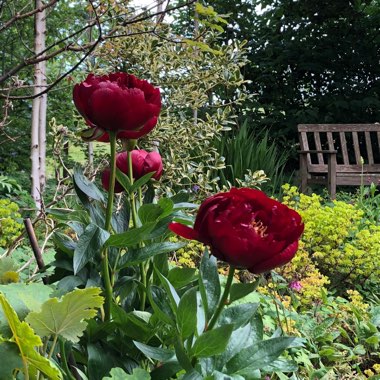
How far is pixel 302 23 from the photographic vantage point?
339 inches

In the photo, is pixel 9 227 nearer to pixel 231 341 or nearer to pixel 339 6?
pixel 231 341

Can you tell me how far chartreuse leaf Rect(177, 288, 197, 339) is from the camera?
66cm

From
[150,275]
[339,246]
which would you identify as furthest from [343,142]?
[150,275]

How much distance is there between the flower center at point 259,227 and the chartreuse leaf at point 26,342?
0.28 m

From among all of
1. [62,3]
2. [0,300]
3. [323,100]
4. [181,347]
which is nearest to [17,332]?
[0,300]

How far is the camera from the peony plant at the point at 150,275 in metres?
0.61

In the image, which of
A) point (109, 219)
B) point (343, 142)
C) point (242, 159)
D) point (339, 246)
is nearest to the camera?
point (109, 219)

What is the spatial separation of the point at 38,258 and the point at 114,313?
0.12m

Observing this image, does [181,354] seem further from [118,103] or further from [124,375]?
[118,103]

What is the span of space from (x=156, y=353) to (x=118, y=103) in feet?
1.04

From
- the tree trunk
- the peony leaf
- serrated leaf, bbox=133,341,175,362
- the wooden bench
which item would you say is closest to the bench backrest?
the wooden bench

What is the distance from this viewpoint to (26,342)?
1.42ft

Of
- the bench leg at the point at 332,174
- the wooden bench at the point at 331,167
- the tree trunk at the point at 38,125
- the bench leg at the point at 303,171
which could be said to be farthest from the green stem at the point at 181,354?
the bench leg at the point at 303,171

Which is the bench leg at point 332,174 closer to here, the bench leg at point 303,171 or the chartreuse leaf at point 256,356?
the bench leg at point 303,171
